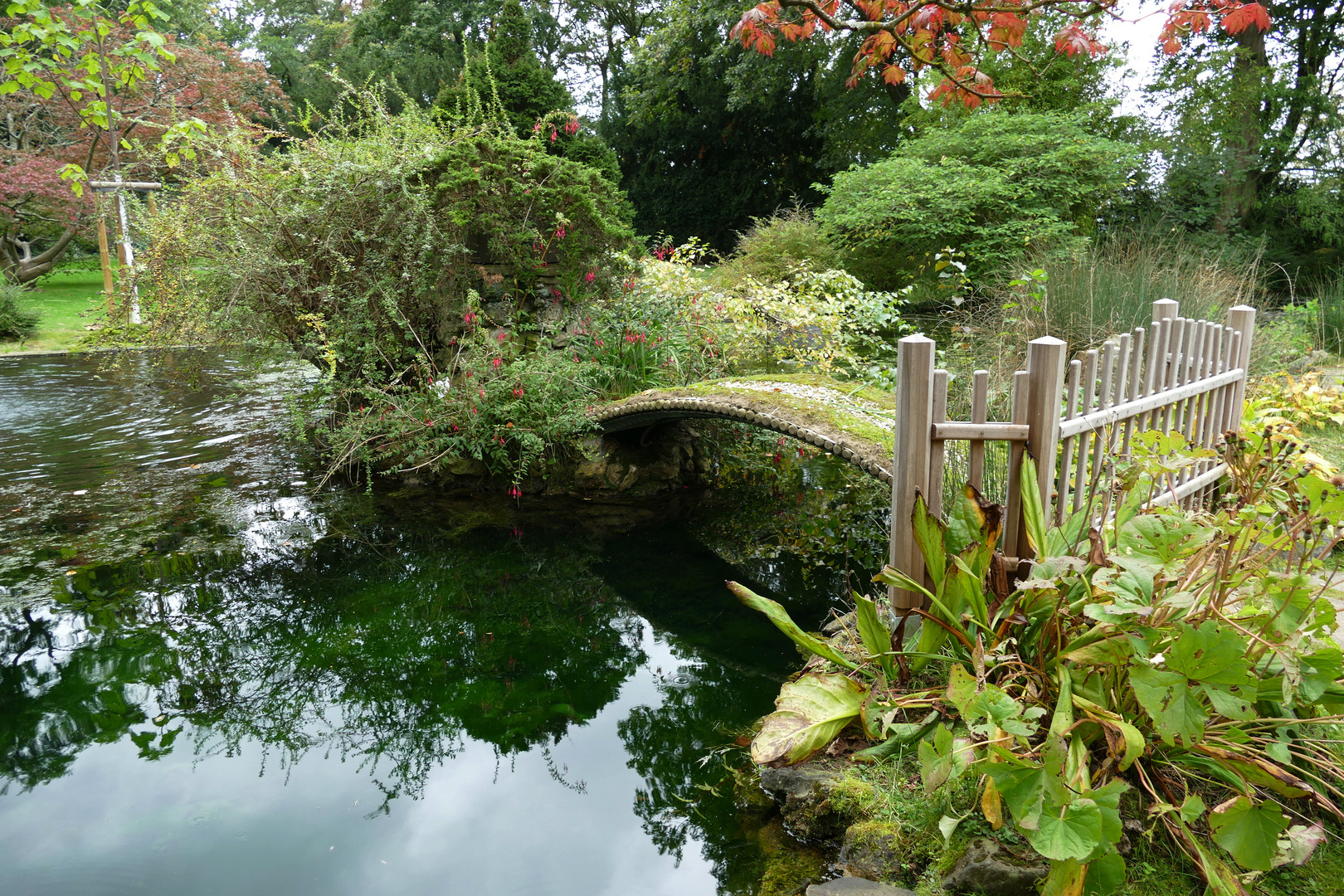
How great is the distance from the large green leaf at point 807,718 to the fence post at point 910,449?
35 centimetres

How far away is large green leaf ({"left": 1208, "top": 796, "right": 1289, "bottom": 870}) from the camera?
164 cm

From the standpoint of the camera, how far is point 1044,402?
2416 mm

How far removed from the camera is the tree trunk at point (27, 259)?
16.2m

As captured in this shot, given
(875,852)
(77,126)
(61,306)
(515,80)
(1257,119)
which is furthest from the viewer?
(77,126)

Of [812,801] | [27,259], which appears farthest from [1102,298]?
[27,259]

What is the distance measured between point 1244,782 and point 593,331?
5.05 m

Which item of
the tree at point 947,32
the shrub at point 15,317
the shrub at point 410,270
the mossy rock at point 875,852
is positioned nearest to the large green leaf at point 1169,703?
the mossy rock at point 875,852

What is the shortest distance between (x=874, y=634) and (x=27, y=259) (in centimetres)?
2029

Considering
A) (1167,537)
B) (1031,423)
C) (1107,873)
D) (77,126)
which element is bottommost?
(1107,873)

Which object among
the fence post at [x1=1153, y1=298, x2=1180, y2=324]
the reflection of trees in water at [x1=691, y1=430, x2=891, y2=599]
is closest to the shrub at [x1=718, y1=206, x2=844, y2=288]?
the reflection of trees in water at [x1=691, y1=430, x2=891, y2=599]

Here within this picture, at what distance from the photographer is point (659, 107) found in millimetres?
17797

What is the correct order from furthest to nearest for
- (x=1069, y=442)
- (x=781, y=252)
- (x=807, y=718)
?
1. (x=781, y=252)
2. (x=1069, y=442)
3. (x=807, y=718)

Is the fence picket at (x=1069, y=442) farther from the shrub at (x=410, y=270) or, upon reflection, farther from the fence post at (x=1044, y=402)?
the shrub at (x=410, y=270)

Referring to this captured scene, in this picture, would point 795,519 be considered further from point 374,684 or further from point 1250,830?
point 1250,830
